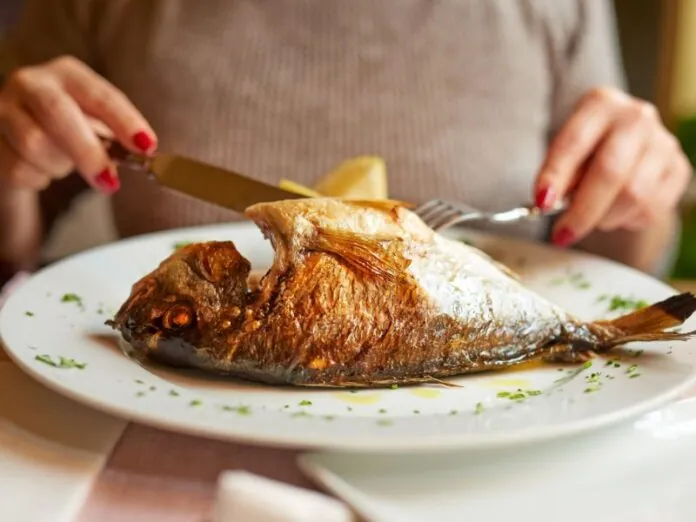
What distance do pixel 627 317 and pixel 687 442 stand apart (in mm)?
221

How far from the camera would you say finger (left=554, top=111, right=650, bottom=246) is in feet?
4.07

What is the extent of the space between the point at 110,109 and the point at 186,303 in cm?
47

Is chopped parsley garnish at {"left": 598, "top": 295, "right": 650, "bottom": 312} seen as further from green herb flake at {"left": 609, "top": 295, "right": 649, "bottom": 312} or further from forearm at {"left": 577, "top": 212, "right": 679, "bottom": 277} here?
forearm at {"left": 577, "top": 212, "right": 679, "bottom": 277}

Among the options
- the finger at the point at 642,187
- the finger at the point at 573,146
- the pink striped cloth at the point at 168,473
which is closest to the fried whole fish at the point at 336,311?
the pink striped cloth at the point at 168,473

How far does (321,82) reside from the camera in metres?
1.63

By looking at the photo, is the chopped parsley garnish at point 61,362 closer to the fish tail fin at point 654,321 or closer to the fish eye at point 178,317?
the fish eye at point 178,317

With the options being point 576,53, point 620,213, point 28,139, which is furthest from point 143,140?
point 576,53

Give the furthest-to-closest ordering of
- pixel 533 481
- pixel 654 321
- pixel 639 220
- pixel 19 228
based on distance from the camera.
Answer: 1. pixel 19 228
2. pixel 639 220
3. pixel 654 321
4. pixel 533 481

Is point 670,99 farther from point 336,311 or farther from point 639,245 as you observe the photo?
point 336,311

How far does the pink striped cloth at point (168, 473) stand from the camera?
2.12ft

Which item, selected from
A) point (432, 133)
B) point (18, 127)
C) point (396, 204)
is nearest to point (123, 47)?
point (18, 127)

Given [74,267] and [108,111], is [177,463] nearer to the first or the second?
[74,267]

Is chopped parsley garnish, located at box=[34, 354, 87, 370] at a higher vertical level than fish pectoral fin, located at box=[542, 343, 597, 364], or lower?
higher

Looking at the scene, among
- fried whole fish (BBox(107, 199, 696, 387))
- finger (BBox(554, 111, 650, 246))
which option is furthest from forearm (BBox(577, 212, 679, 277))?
fried whole fish (BBox(107, 199, 696, 387))
